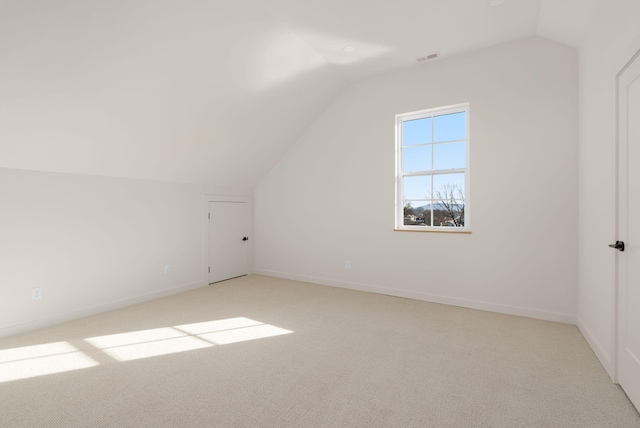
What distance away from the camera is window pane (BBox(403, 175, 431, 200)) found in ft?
13.2

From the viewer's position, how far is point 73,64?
7.56ft

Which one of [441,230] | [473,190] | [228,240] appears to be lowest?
[228,240]

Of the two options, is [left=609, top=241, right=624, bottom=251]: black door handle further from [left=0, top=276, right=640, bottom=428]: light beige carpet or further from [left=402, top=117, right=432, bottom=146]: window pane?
[left=402, top=117, right=432, bottom=146]: window pane

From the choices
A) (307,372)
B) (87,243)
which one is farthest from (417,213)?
(87,243)

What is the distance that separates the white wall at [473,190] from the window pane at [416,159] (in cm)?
23

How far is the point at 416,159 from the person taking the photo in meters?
4.09

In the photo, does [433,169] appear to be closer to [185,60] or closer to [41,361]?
[185,60]

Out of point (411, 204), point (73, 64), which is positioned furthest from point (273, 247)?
point (73, 64)

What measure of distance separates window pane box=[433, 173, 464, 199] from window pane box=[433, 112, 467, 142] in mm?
478

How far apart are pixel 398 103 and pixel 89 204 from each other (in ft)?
13.0

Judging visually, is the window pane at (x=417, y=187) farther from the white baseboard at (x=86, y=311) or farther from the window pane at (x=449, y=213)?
the white baseboard at (x=86, y=311)

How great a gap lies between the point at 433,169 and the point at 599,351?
2.41 meters

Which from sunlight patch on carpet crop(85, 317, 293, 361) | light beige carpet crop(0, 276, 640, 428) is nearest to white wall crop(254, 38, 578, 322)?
light beige carpet crop(0, 276, 640, 428)

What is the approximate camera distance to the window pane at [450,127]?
12.4ft
